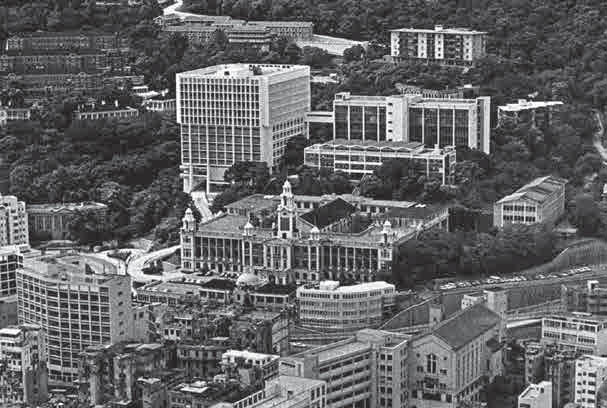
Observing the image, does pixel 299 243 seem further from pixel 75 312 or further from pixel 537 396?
pixel 537 396

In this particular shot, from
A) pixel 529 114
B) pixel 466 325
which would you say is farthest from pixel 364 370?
pixel 529 114

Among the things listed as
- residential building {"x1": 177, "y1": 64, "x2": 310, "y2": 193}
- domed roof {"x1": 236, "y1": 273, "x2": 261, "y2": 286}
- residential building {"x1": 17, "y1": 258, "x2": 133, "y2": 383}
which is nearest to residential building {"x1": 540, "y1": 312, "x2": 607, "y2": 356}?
domed roof {"x1": 236, "y1": 273, "x2": 261, "y2": 286}

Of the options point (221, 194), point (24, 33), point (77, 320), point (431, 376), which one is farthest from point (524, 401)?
point (24, 33)

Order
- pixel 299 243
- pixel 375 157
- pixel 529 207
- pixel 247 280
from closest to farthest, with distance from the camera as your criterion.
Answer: pixel 247 280 < pixel 299 243 < pixel 529 207 < pixel 375 157

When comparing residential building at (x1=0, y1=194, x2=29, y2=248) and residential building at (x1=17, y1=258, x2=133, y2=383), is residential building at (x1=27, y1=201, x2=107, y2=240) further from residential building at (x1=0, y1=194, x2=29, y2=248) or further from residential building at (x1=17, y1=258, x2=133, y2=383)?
residential building at (x1=17, y1=258, x2=133, y2=383)

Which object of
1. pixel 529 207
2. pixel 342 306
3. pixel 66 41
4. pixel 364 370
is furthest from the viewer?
pixel 66 41

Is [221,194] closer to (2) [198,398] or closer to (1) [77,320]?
(1) [77,320]
